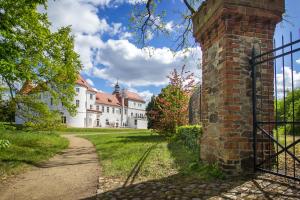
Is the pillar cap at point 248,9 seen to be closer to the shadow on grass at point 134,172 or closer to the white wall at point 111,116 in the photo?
the shadow on grass at point 134,172

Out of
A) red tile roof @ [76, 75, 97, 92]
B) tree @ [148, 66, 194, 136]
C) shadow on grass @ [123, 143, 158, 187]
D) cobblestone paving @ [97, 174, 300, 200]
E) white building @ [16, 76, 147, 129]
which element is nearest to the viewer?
cobblestone paving @ [97, 174, 300, 200]

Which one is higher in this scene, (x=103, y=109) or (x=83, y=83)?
(x=83, y=83)

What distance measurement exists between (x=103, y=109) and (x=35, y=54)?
52565 millimetres

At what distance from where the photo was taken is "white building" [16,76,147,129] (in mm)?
50594

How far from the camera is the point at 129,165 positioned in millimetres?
7719

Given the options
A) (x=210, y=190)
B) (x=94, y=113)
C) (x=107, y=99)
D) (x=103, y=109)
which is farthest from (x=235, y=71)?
(x=107, y=99)

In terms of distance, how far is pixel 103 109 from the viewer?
6388cm

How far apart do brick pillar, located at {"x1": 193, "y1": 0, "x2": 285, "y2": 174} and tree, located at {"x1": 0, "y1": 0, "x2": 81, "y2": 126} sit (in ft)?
21.7

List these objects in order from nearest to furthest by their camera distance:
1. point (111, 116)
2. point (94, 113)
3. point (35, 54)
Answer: point (35, 54) → point (94, 113) → point (111, 116)

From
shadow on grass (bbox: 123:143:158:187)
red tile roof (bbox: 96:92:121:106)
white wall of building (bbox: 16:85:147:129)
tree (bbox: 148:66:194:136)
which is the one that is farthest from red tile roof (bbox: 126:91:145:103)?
shadow on grass (bbox: 123:143:158:187)

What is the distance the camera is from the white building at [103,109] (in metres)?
50.6

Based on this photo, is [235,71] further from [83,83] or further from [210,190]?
[83,83]

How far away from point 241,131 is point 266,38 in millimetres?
2124

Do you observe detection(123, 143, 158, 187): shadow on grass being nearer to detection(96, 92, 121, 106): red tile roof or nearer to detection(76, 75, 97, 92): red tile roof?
detection(76, 75, 97, 92): red tile roof
